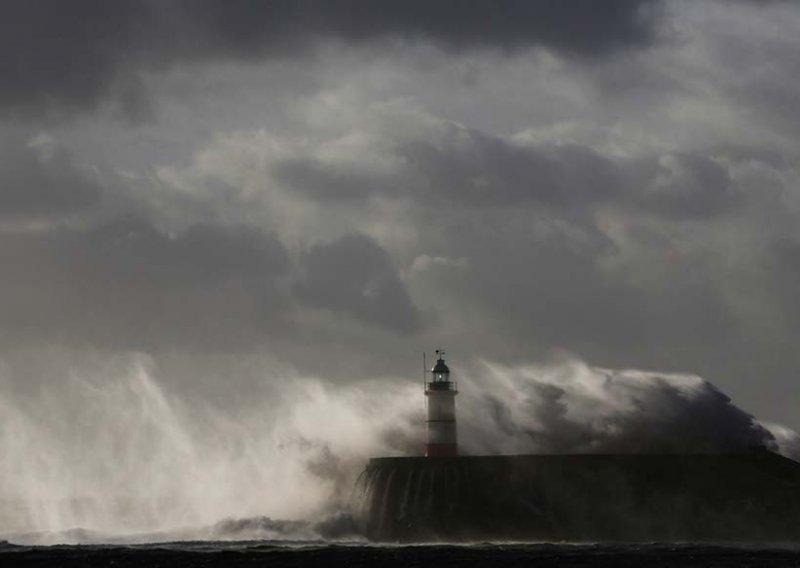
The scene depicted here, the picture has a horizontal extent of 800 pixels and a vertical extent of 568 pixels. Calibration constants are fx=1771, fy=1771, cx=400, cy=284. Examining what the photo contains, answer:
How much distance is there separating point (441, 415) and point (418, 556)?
34.8ft

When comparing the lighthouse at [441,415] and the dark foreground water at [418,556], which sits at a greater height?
the lighthouse at [441,415]

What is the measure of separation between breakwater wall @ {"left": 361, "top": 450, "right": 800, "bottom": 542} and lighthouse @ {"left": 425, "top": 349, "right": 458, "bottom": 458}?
1.74 meters

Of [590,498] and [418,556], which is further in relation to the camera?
[590,498]

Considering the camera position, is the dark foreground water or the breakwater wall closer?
the dark foreground water

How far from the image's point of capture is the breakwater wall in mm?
67125

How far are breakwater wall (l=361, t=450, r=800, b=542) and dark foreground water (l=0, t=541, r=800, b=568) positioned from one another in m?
1.33

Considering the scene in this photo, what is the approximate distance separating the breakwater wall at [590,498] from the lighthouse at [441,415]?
1.74 meters

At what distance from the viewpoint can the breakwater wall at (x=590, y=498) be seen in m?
67.1

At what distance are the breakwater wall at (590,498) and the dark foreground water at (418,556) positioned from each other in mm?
1333

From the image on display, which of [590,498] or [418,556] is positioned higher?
[590,498]

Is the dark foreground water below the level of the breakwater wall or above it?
below

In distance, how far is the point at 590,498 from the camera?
68.8m

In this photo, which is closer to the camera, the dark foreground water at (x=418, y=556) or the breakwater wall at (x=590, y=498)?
the dark foreground water at (x=418, y=556)

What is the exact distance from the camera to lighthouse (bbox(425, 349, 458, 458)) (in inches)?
2869
